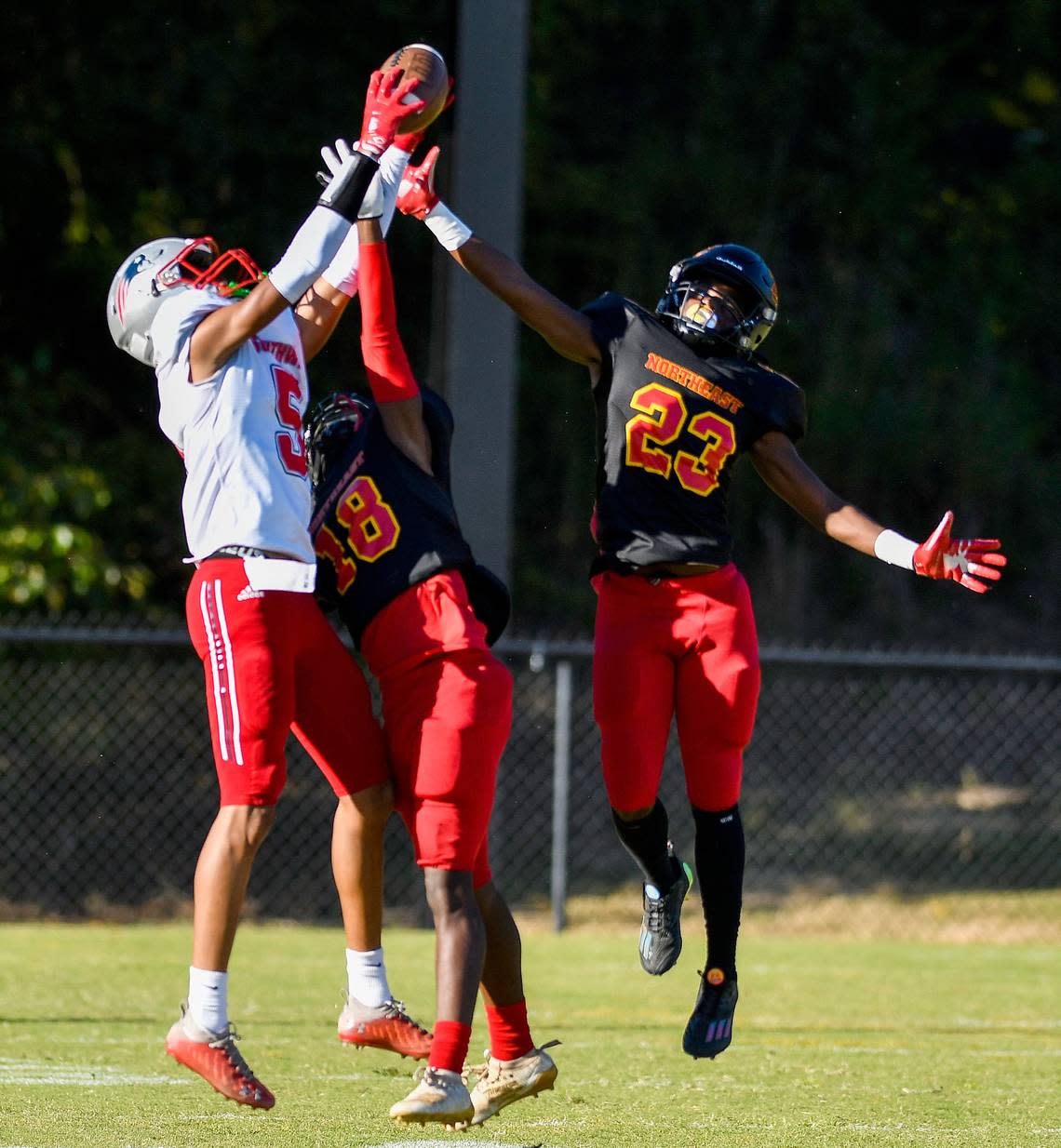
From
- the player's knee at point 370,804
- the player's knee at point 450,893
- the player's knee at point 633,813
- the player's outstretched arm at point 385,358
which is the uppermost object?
the player's outstretched arm at point 385,358

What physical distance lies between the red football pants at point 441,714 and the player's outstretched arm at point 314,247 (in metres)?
0.79

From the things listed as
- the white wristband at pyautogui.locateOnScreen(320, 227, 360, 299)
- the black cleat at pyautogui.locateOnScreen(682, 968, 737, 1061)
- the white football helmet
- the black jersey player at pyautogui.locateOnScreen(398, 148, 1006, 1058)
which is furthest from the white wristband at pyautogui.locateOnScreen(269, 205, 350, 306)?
the black cleat at pyautogui.locateOnScreen(682, 968, 737, 1061)

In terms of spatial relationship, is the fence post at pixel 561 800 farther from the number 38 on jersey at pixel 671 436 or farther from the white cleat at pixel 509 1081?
the white cleat at pixel 509 1081

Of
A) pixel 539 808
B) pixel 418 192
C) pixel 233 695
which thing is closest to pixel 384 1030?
pixel 233 695

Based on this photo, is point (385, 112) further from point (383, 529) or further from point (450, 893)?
point (450, 893)

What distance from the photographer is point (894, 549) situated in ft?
16.8

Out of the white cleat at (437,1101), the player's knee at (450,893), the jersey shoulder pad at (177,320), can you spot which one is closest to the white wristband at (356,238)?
the jersey shoulder pad at (177,320)

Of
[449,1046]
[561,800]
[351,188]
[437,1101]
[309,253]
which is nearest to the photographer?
[437,1101]

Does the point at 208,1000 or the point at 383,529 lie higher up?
the point at 383,529

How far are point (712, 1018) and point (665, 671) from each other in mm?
1058

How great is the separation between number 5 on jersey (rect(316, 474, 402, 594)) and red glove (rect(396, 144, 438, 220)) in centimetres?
82

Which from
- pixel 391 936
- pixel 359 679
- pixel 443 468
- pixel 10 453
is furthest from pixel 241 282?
pixel 10 453

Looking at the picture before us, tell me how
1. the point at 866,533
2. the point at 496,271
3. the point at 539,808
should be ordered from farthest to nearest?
the point at 539,808
the point at 866,533
the point at 496,271

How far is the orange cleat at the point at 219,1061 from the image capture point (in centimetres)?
425
